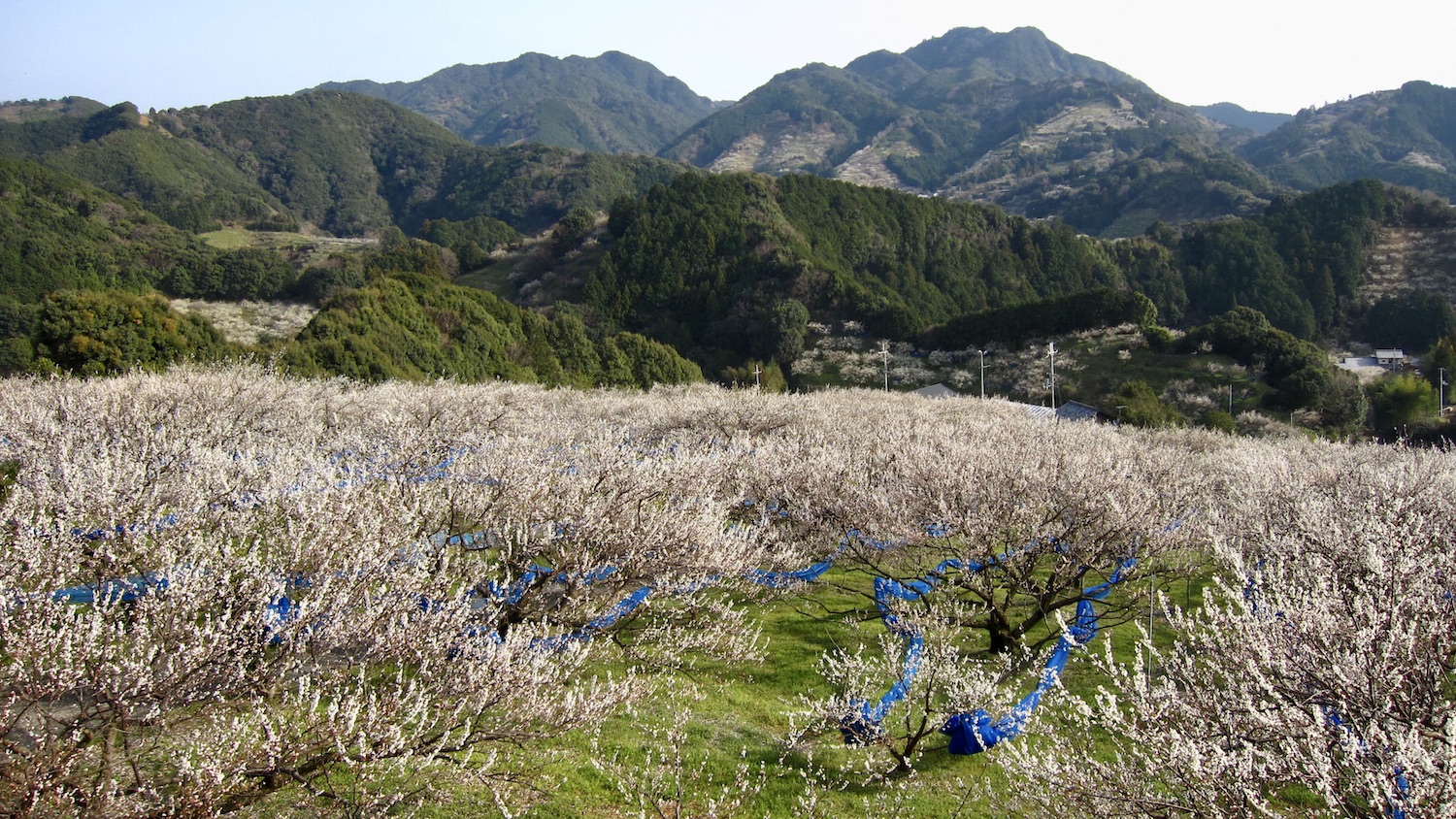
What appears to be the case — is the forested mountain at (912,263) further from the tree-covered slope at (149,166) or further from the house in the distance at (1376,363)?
the tree-covered slope at (149,166)

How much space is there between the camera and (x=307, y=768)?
6242 millimetres

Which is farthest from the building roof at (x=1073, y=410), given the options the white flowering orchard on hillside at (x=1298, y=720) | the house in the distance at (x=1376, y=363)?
the white flowering orchard on hillside at (x=1298, y=720)

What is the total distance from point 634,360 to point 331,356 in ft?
77.9

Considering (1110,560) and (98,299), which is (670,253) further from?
(1110,560)

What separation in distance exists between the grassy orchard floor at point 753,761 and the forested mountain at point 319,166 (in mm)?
120797

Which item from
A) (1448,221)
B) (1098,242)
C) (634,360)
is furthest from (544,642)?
(1448,221)

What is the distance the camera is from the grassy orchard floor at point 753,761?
7180 millimetres

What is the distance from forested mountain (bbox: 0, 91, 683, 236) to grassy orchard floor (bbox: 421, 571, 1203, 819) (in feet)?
396

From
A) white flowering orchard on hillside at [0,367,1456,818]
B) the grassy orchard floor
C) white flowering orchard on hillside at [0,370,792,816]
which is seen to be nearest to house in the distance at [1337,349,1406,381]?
white flowering orchard on hillside at [0,367,1456,818]

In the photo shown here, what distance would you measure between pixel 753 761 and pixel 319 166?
179 m

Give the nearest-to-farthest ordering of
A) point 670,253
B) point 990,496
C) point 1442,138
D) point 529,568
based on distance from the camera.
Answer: point 529,568, point 990,496, point 670,253, point 1442,138

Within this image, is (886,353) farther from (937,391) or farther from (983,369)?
(937,391)

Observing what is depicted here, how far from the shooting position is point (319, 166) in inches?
6225

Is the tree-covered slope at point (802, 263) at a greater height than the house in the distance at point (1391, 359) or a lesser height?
greater
